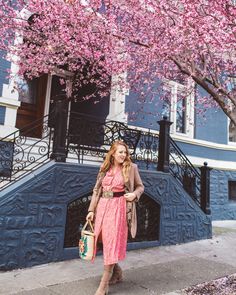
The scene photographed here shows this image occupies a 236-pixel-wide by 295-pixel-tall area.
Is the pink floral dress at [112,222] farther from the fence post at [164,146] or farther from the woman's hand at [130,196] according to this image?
the fence post at [164,146]

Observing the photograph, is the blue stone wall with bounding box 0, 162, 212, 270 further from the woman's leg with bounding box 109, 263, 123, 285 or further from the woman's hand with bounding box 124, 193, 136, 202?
the woman's hand with bounding box 124, 193, 136, 202

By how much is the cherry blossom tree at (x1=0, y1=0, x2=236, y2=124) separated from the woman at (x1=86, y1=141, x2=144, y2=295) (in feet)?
7.36

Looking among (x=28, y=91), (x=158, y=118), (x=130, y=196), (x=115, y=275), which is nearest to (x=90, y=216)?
(x=130, y=196)

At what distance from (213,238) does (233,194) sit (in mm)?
4827

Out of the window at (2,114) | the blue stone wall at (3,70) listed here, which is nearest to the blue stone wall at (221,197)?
the window at (2,114)

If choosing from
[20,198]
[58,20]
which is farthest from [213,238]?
[58,20]

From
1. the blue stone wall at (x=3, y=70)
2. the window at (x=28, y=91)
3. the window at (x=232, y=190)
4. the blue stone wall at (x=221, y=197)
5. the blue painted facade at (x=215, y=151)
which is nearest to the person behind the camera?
the blue stone wall at (x=3, y=70)

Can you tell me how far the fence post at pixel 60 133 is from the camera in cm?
595

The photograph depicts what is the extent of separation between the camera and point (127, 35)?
702 centimetres

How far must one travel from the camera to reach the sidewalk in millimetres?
4449

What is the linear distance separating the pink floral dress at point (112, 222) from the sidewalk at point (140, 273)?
26.2 inches

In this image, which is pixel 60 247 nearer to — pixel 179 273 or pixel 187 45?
pixel 179 273

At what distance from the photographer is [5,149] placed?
6.82 m

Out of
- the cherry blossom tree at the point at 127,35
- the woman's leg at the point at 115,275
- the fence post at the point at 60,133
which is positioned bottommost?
the woman's leg at the point at 115,275
